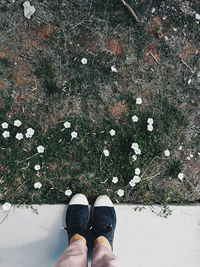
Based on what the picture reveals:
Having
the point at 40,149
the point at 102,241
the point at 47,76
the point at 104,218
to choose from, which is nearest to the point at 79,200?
the point at 104,218

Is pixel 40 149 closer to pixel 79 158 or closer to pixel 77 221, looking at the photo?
pixel 79 158

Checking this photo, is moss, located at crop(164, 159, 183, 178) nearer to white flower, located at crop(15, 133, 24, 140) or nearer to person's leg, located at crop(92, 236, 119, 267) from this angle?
person's leg, located at crop(92, 236, 119, 267)

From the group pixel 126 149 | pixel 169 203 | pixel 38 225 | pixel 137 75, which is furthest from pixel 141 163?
pixel 38 225

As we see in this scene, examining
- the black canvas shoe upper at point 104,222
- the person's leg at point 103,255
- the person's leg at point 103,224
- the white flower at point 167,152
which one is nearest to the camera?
the person's leg at point 103,255

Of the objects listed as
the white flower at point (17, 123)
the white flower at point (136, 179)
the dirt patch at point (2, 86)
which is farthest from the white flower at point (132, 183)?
the dirt patch at point (2, 86)

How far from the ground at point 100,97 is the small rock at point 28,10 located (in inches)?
1.0

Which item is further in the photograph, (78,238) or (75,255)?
(78,238)

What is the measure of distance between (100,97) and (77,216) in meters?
0.80

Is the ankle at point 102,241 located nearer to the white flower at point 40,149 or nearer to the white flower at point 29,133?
the white flower at point 40,149

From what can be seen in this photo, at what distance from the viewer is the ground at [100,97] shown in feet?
9.86

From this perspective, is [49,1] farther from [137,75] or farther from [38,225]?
[38,225]

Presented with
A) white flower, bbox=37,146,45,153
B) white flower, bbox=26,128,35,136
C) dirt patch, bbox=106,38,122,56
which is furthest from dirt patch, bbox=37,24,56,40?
white flower, bbox=37,146,45,153

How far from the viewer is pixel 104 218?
294 centimetres

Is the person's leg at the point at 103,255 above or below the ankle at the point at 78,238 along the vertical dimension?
above
